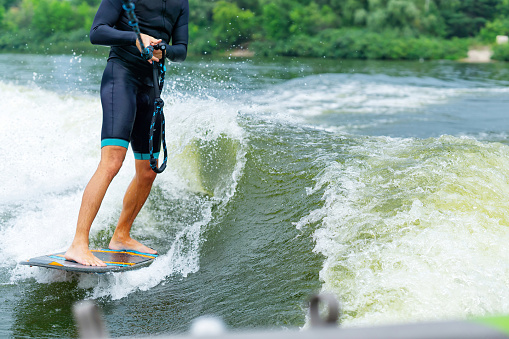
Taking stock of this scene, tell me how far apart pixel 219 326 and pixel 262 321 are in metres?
2.22

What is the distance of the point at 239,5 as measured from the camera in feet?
186

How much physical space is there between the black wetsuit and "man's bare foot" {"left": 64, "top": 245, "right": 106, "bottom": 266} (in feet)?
2.52

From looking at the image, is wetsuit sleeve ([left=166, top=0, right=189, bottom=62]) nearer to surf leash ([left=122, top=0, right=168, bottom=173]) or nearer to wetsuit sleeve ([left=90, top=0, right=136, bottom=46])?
surf leash ([left=122, top=0, right=168, bottom=173])

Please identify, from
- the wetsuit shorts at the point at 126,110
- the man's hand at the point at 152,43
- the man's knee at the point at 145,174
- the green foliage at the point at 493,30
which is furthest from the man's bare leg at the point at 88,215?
the green foliage at the point at 493,30

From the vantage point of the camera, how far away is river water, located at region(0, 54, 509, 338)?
298 centimetres

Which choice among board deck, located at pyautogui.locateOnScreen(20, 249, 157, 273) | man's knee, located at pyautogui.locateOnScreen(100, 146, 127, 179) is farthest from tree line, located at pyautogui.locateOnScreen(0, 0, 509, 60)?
man's knee, located at pyautogui.locateOnScreen(100, 146, 127, 179)

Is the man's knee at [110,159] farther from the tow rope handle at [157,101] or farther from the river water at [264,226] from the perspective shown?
the river water at [264,226]

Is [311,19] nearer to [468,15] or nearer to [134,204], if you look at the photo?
[468,15]

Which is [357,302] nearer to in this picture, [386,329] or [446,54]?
[386,329]

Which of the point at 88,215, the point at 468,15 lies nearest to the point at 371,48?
the point at 468,15

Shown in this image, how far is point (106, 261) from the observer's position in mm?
3742

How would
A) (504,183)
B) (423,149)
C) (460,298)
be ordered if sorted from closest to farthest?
(460,298) < (504,183) < (423,149)

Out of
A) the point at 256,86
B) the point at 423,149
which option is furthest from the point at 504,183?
the point at 256,86

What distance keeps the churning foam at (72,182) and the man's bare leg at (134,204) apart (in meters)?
0.28
